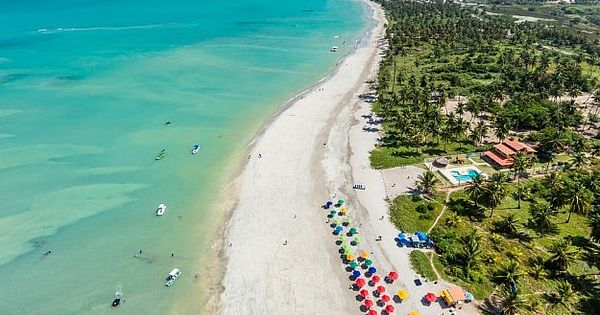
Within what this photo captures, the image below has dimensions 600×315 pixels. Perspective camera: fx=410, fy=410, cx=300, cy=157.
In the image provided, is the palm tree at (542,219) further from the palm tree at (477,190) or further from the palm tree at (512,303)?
the palm tree at (512,303)

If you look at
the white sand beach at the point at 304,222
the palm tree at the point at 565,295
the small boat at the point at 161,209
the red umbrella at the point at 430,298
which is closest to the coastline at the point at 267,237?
the white sand beach at the point at 304,222

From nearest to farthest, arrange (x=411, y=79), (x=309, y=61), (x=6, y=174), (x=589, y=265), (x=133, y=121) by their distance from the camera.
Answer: (x=589, y=265), (x=6, y=174), (x=133, y=121), (x=411, y=79), (x=309, y=61)

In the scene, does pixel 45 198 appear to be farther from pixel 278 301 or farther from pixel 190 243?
pixel 278 301

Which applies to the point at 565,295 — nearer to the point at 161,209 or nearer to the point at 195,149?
the point at 161,209

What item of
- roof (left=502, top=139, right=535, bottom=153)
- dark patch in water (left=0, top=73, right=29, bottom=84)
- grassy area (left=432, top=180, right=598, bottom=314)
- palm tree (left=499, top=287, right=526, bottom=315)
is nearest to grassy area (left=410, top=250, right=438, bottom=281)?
grassy area (left=432, top=180, right=598, bottom=314)

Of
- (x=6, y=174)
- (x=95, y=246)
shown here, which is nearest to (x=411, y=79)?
(x=95, y=246)

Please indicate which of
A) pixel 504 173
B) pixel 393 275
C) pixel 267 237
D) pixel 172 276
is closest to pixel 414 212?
pixel 393 275
